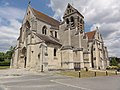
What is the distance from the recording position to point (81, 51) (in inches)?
1288

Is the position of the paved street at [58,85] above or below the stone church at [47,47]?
below

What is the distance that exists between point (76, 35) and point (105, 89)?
1058 inches

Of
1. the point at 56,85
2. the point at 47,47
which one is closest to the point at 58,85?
the point at 56,85

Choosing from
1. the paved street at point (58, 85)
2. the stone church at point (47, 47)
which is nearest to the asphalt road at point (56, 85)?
the paved street at point (58, 85)

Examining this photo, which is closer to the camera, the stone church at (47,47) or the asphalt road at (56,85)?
the asphalt road at (56,85)

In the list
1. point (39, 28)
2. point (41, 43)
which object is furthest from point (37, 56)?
point (39, 28)

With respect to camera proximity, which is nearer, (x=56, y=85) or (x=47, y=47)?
(x=56, y=85)

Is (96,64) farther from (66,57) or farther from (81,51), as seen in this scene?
(66,57)

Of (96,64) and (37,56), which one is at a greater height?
(37,56)

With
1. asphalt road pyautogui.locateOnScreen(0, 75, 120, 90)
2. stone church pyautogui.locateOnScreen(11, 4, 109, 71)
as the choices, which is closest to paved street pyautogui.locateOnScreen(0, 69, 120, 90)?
asphalt road pyautogui.locateOnScreen(0, 75, 120, 90)

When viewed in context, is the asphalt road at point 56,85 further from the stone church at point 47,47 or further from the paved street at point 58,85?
the stone church at point 47,47

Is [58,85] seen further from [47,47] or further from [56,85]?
[47,47]

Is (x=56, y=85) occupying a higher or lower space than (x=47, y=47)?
lower

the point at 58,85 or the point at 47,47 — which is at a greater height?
the point at 47,47
